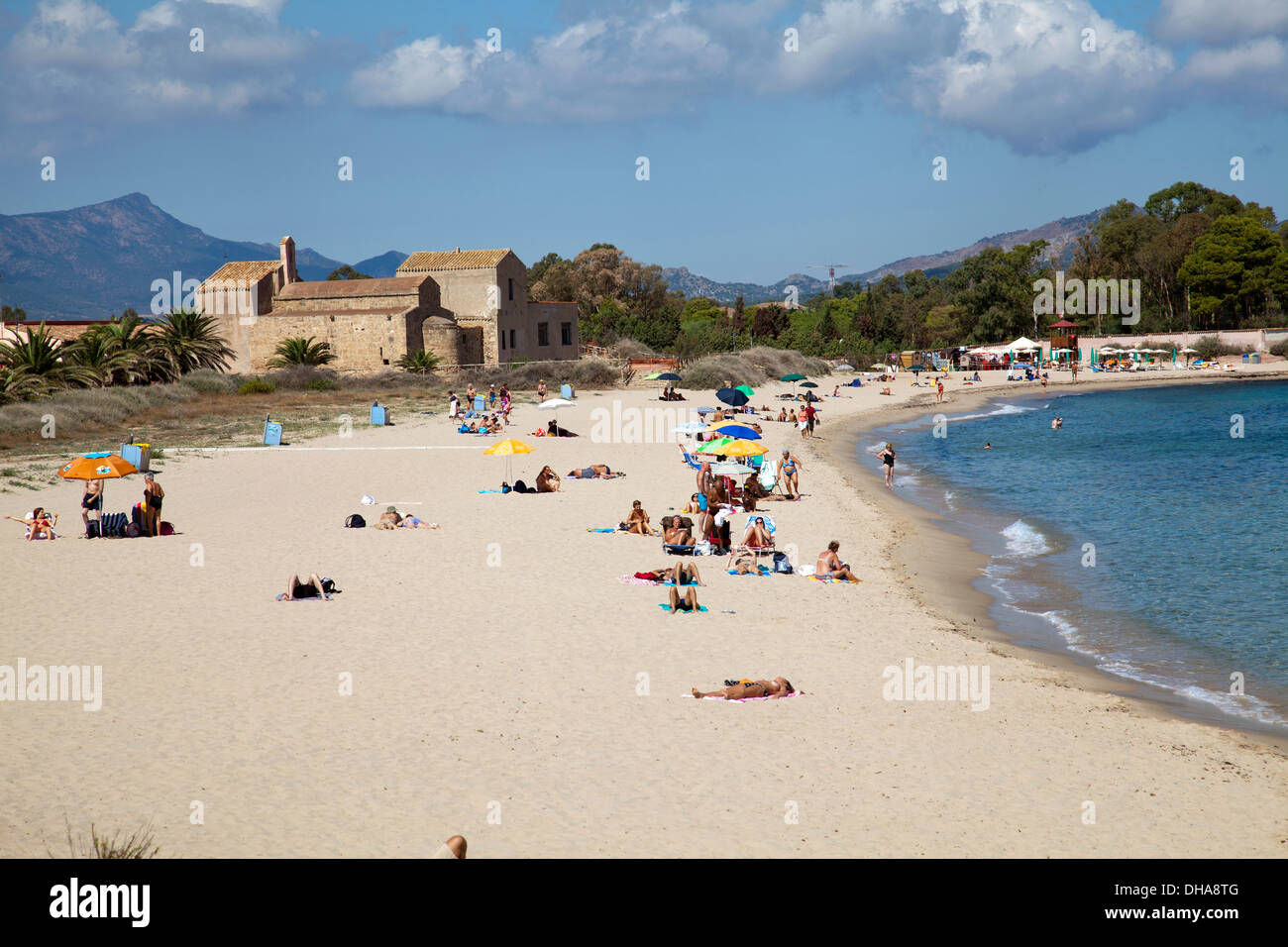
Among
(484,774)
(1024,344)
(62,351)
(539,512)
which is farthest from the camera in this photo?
(1024,344)

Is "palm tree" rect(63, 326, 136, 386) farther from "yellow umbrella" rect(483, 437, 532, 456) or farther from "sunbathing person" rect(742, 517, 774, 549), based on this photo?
"sunbathing person" rect(742, 517, 774, 549)

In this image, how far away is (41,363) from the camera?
35625 mm

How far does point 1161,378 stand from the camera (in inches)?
2594

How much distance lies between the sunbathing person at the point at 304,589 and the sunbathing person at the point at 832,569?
6955 millimetres

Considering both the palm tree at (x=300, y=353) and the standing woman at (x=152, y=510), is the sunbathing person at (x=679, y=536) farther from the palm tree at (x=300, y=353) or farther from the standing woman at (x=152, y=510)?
the palm tree at (x=300, y=353)

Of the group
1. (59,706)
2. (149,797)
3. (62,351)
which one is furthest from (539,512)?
(62,351)

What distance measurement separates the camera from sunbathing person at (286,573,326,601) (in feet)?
42.3

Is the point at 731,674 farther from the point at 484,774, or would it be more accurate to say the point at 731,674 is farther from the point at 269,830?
the point at 269,830

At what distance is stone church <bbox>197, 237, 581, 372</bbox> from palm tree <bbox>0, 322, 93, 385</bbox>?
12.8 meters

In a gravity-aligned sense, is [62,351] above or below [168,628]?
above

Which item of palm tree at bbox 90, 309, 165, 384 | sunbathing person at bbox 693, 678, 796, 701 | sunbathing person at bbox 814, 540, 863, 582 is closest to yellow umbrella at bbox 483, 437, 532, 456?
sunbathing person at bbox 814, 540, 863, 582

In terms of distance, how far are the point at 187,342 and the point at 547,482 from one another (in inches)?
1131
